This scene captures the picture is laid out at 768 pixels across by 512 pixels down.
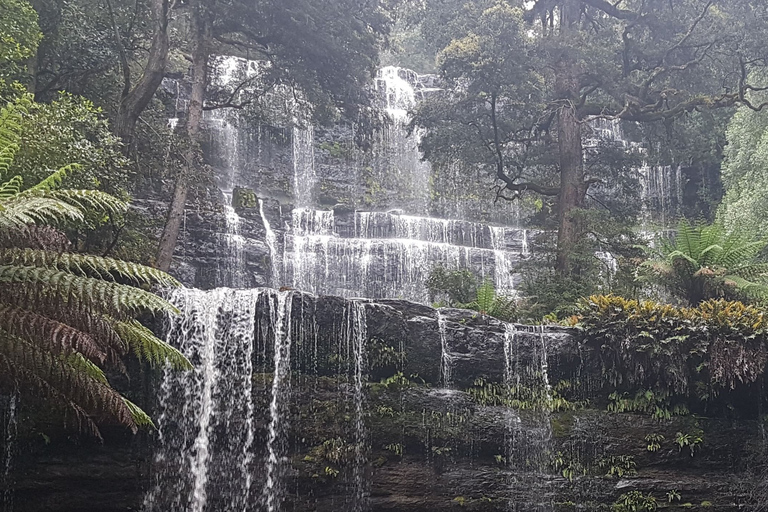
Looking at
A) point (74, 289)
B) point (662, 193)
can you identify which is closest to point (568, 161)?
point (662, 193)

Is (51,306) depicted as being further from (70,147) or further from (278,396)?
(70,147)

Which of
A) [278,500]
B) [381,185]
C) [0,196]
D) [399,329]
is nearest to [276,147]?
[381,185]

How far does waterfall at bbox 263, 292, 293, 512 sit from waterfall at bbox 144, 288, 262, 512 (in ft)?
0.90

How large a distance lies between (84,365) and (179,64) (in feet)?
49.5

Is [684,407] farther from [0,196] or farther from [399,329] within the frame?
[0,196]

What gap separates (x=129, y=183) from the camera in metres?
Result: 12.0

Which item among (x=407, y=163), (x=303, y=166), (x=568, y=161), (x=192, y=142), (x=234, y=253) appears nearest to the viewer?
(x=192, y=142)

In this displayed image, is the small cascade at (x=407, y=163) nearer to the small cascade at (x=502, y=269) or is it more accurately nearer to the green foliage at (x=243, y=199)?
the small cascade at (x=502, y=269)

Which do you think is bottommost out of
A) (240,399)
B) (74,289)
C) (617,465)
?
(617,465)

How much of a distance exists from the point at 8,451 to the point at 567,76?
41.9ft

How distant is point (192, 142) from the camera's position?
12.6 meters

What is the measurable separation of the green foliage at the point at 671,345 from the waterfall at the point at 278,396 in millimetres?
4599

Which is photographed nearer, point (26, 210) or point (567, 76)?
point (26, 210)

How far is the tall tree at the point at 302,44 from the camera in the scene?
1362cm
